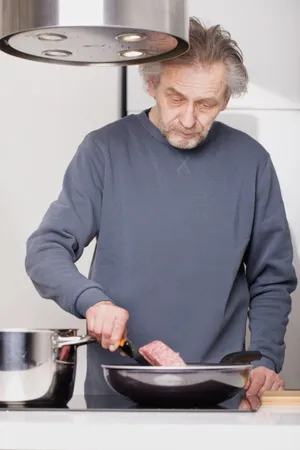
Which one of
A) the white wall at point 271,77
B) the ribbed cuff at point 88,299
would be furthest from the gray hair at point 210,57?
the ribbed cuff at point 88,299

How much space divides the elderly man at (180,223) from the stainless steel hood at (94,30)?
561 mm

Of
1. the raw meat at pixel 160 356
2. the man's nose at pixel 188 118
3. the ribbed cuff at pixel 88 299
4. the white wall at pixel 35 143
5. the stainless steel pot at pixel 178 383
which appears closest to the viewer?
the stainless steel pot at pixel 178 383

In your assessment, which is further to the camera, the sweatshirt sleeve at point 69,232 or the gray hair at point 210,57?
the gray hair at point 210,57

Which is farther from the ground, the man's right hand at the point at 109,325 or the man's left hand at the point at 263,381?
the man's right hand at the point at 109,325

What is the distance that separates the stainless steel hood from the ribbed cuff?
43 centimetres

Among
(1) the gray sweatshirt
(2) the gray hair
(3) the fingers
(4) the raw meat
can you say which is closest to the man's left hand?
(3) the fingers

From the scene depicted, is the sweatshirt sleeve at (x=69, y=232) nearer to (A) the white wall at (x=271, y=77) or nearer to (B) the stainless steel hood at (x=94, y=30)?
(B) the stainless steel hood at (x=94, y=30)

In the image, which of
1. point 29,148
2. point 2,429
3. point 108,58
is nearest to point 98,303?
point 108,58

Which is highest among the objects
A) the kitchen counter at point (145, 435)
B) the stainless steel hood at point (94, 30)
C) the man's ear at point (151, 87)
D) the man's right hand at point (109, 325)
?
the stainless steel hood at point (94, 30)

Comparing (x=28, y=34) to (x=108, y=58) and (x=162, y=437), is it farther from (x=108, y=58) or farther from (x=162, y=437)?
(x=162, y=437)

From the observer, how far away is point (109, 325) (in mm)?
1562

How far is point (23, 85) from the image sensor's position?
2.69 m

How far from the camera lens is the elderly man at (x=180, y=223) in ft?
6.88

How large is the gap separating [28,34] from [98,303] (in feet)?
1.71
